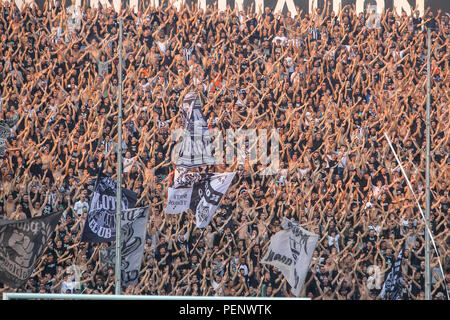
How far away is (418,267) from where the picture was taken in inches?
504

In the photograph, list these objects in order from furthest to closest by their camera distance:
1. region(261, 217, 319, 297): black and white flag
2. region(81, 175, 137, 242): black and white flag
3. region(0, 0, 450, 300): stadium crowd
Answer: region(0, 0, 450, 300): stadium crowd
region(81, 175, 137, 242): black and white flag
region(261, 217, 319, 297): black and white flag

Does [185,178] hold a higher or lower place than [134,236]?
higher

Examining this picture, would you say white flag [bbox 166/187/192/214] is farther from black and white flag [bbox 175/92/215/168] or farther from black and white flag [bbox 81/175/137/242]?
black and white flag [bbox 175/92/215/168]

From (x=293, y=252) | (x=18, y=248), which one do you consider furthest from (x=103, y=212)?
(x=293, y=252)

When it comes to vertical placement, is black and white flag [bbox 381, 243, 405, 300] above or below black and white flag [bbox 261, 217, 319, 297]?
below

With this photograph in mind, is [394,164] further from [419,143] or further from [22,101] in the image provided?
[22,101]

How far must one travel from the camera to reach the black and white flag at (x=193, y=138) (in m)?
12.7

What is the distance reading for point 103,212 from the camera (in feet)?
35.7

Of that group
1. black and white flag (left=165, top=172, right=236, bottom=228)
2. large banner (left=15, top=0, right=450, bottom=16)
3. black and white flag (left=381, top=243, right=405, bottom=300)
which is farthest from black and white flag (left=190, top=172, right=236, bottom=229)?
large banner (left=15, top=0, right=450, bottom=16)

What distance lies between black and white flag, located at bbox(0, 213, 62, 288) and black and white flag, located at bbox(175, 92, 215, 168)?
3.82 meters

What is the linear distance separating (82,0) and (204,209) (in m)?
6.25

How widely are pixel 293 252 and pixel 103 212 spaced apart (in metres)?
2.73

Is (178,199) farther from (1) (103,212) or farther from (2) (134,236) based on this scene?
(1) (103,212)

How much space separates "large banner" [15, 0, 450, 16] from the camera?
1544 centimetres
